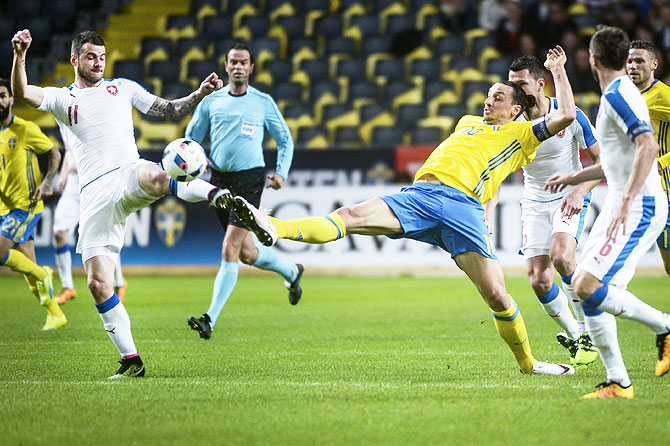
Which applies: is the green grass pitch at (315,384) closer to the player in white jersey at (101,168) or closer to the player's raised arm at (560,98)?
the player in white jersey at (101,168)

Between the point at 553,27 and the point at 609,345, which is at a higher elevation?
the point at 553,27

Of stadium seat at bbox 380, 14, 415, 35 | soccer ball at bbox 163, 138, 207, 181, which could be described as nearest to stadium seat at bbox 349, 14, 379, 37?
stadium seat at bbox 380, 14, 415, 35

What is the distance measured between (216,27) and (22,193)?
1240 centimetres

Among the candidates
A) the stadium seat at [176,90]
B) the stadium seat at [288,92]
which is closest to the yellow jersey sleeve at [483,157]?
the stadium seat at [288,92]

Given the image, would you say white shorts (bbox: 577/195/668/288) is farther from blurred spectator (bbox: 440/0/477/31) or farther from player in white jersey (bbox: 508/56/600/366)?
blurred spectator (bbox: 440/0/477/31)

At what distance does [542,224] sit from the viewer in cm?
737

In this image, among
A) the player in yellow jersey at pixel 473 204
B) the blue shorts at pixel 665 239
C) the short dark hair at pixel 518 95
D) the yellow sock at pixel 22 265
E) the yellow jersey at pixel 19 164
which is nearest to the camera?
the player in yellow jersey at pixel 473 204

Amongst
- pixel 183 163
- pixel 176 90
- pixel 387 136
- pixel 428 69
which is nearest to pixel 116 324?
pixel 183 163

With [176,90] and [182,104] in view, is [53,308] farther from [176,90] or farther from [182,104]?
[176,90]

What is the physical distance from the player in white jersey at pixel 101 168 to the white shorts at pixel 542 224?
284cm

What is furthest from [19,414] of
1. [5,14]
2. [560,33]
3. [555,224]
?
[5,14]

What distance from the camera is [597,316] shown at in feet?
17.0

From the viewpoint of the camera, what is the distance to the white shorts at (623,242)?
5105 millimetres

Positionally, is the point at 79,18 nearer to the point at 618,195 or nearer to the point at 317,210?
the point at 317,210
